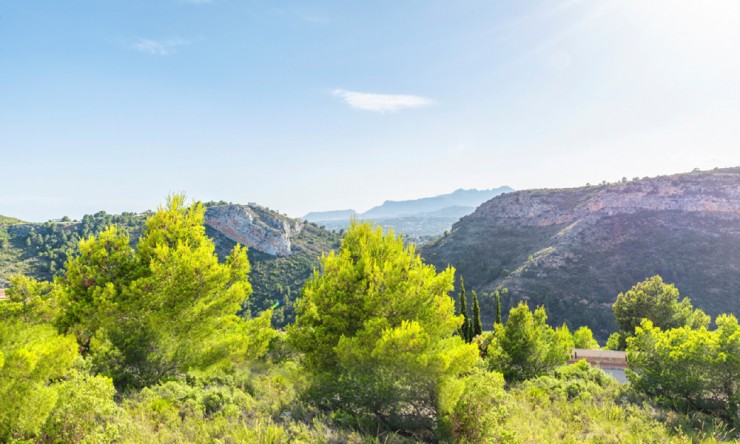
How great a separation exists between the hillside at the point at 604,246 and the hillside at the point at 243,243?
35.3 m

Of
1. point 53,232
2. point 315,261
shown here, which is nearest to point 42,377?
point 315,261

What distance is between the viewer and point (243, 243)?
95.2 meters

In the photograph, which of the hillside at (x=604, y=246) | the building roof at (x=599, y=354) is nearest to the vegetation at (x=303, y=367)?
the building roof at (x=599, y=354)

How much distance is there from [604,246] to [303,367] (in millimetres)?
79974

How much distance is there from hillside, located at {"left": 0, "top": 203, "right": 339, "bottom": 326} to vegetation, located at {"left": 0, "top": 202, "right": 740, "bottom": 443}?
4372cm

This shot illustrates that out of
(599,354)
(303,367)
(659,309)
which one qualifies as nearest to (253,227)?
(599,354)

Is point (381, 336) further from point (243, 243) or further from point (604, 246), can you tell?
point (243, 243)

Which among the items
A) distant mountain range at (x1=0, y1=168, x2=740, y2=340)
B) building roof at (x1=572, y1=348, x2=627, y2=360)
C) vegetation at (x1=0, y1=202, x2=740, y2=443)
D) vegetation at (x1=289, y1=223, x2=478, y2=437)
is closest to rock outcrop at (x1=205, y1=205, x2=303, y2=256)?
distant mountain range at (x1=0, y1=168, x2=740, y2=340)

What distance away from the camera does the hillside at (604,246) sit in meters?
57.5

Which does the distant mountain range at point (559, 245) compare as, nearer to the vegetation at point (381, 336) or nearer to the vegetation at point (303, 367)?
the vegetation at point (303, 367)

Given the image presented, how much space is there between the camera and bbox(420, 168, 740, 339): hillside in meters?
57.5

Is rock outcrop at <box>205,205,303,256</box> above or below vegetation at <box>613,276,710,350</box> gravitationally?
above

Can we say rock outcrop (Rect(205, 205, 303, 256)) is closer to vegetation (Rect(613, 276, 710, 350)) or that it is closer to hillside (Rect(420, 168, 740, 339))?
hillside (Rect(420, 168, 740, 339))

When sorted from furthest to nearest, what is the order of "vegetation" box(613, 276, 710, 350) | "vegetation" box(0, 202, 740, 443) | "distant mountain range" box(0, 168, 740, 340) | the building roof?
1. "distant mountain range" box(0, 168, 740, 340)
2. "vegetation" box(613, 276, 710, 350)
3. the building roof
4. "vegetation" box(0, 202, 740, 443)
